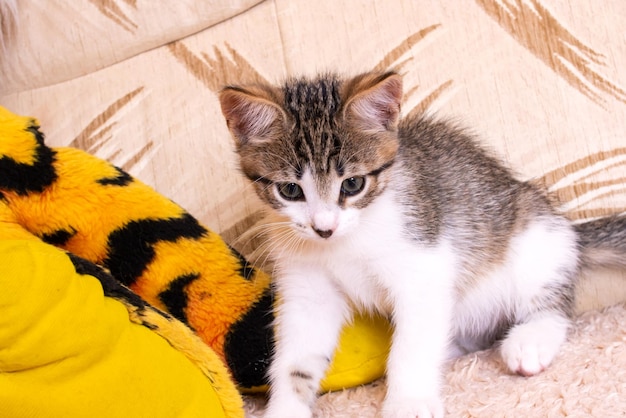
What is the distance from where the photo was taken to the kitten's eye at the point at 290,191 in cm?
131

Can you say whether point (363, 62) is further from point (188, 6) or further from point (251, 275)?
point (251, 275)

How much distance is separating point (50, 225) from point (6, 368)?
44 cm

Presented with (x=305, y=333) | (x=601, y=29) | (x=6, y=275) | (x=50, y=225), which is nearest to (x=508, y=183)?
(x=601, y=29)

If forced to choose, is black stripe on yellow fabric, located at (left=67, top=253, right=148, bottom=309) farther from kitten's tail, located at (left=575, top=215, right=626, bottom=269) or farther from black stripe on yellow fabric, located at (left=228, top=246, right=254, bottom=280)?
kitten's tail, located at (left=575, top=215, right=626, bottom=269)

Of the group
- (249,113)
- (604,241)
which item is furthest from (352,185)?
(604,241)

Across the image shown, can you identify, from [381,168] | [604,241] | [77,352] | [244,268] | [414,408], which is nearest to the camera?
[77,352]

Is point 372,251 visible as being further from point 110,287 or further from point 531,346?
point 110,287

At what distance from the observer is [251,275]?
59.1 inches

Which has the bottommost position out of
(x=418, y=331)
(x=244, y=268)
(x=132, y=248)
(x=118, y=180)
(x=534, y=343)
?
(x=534, y=343)

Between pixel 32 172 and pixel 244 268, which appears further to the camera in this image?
pixel 244 268

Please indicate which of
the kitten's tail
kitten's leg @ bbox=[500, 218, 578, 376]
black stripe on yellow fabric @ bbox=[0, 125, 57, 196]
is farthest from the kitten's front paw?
black stripe on yellow fabric @ bbox=[0, 125, 57, 196]

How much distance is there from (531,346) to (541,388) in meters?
0.13

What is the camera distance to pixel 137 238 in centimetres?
136

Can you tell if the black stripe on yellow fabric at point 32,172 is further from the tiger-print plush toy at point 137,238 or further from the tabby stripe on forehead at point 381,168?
the tabby stripe on forehead at point 381,168
